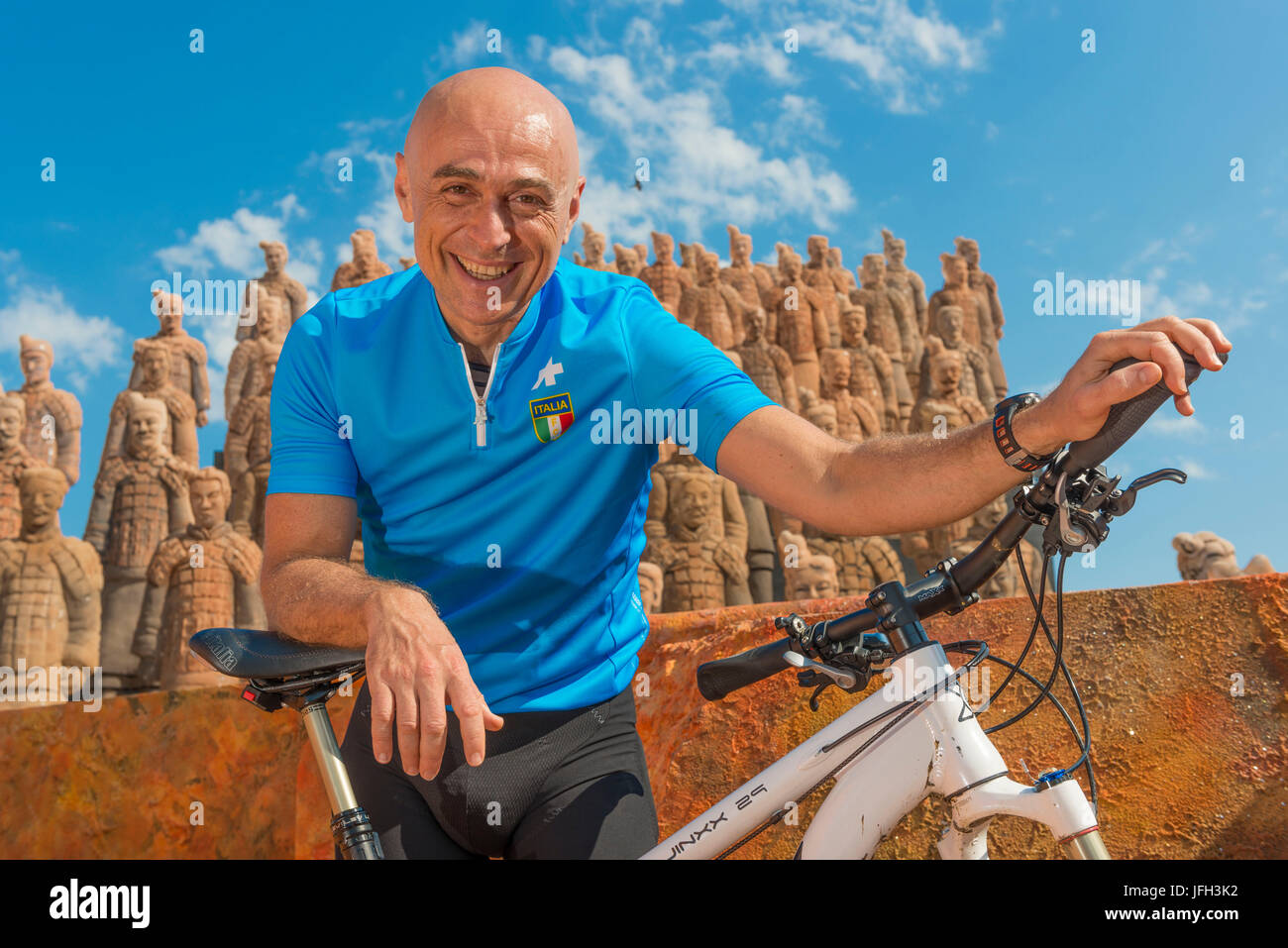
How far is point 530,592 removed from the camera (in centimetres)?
167

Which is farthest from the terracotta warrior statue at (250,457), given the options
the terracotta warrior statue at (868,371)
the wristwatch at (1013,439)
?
the wristwatch at (1013,439)

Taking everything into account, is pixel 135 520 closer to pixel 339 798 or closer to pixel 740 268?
pixel 339 798

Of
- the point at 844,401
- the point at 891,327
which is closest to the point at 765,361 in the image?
the point at 844,401

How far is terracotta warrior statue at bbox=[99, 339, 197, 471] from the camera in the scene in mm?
12289

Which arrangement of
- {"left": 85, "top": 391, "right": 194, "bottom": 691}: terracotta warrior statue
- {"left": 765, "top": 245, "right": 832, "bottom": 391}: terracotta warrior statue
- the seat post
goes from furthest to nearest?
{"left": 765, "top": 245, "right": 832, "bottom": 391}: terracotta warrior statue, {"left": 85, "top": 391, "right": 194, "bottom": 691}: terracotta warrior statue, the seat post

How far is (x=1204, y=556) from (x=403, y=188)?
7863mm

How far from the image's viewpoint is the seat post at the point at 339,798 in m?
1.46

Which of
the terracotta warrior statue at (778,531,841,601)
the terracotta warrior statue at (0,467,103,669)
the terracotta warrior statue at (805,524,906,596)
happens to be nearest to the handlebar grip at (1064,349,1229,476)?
the terracotta warrior statue at (778,531,841,601)

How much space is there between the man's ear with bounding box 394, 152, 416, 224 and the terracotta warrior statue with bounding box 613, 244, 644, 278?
18.1m

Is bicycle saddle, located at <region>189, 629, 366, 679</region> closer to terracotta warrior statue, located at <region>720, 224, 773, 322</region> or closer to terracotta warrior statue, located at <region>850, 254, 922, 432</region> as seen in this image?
terracotta warrior statue, located at <region>720, 224, 773, 322</region>

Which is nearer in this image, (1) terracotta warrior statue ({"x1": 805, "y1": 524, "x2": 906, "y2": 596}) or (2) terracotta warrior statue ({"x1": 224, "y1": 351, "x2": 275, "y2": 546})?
(1) terracotta warrior statue ({"x1": 805, "y1": 524, "x2": 906, "y2": 596})
